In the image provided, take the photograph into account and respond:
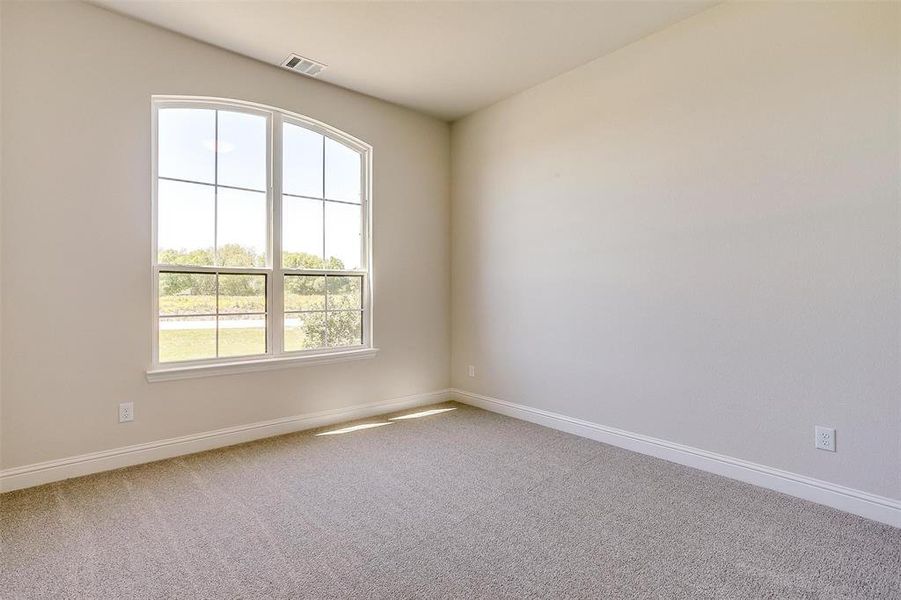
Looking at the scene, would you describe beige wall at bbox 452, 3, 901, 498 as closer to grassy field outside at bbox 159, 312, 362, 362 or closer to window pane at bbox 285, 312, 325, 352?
grassy field outside at bbox 159, 312, 362, 362

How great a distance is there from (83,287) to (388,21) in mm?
2509

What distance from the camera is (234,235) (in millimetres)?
3305

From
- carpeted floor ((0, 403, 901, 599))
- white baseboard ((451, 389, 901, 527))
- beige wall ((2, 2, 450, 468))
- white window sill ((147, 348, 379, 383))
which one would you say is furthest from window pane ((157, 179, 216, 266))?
white baseboard ((451, 389, 901, 527))

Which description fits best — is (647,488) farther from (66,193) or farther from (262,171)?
(66,193)

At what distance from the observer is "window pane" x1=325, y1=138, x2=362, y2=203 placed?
3.84 m

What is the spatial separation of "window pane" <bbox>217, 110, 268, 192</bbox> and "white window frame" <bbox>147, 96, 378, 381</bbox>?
0.15ft

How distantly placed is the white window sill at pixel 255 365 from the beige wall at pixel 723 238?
1.45 metres

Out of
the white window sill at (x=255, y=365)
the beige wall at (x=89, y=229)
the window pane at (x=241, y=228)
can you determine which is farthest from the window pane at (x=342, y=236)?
the beige wall at (x=89, y=229)

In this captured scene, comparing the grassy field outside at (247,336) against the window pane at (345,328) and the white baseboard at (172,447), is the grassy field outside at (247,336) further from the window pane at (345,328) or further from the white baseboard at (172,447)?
the white baseboard at (172,447)

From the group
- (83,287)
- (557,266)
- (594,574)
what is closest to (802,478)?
(594,574)

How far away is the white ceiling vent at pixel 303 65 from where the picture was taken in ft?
10.8

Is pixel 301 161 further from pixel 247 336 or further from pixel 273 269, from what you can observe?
pixel 247 336

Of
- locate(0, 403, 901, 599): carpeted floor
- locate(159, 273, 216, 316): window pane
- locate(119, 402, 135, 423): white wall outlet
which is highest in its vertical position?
locate(159, 273, 216, 316): window pane

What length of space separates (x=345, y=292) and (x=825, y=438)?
3428mm
